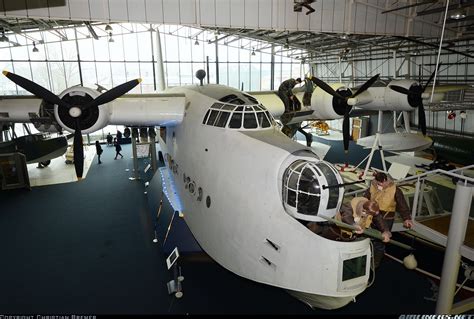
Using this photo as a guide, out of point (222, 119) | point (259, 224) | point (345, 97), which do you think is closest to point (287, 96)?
point (345, 97)

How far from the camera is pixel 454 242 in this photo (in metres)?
6.64

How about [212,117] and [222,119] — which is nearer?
[222,119]

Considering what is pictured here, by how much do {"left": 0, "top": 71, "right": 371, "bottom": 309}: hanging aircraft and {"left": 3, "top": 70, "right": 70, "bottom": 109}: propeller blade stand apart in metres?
0.03

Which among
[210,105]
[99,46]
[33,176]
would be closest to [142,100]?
[210,105]

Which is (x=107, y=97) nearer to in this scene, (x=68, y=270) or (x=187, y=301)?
(x=68, y=270)

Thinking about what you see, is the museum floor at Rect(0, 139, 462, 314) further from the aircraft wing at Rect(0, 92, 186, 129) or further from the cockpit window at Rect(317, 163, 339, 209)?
the aircraft wing at Rect(0, 92, 186, 129)

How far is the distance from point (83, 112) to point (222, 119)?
4.58 metres

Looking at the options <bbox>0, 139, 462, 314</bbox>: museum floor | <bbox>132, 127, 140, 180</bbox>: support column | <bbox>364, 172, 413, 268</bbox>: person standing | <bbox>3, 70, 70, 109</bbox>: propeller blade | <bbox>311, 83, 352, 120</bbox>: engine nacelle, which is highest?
<bbox>3, 70, 70, 109</bbox>: propeller blade

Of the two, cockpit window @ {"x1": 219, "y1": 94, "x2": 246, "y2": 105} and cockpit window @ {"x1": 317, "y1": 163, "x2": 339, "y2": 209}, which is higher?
cockpit window @ {"x1": 219, "y1": 94, "x2": 246, "y2": 105}

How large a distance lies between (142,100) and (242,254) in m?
7.65

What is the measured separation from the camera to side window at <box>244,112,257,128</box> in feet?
27.3

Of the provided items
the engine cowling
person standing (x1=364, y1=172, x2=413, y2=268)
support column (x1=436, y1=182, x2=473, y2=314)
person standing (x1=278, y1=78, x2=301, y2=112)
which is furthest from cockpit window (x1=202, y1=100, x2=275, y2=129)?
the engine cowling

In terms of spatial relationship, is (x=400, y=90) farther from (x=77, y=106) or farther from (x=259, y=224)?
(x=77, y=106)

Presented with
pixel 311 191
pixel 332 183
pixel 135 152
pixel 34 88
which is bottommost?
pixel 135 152
